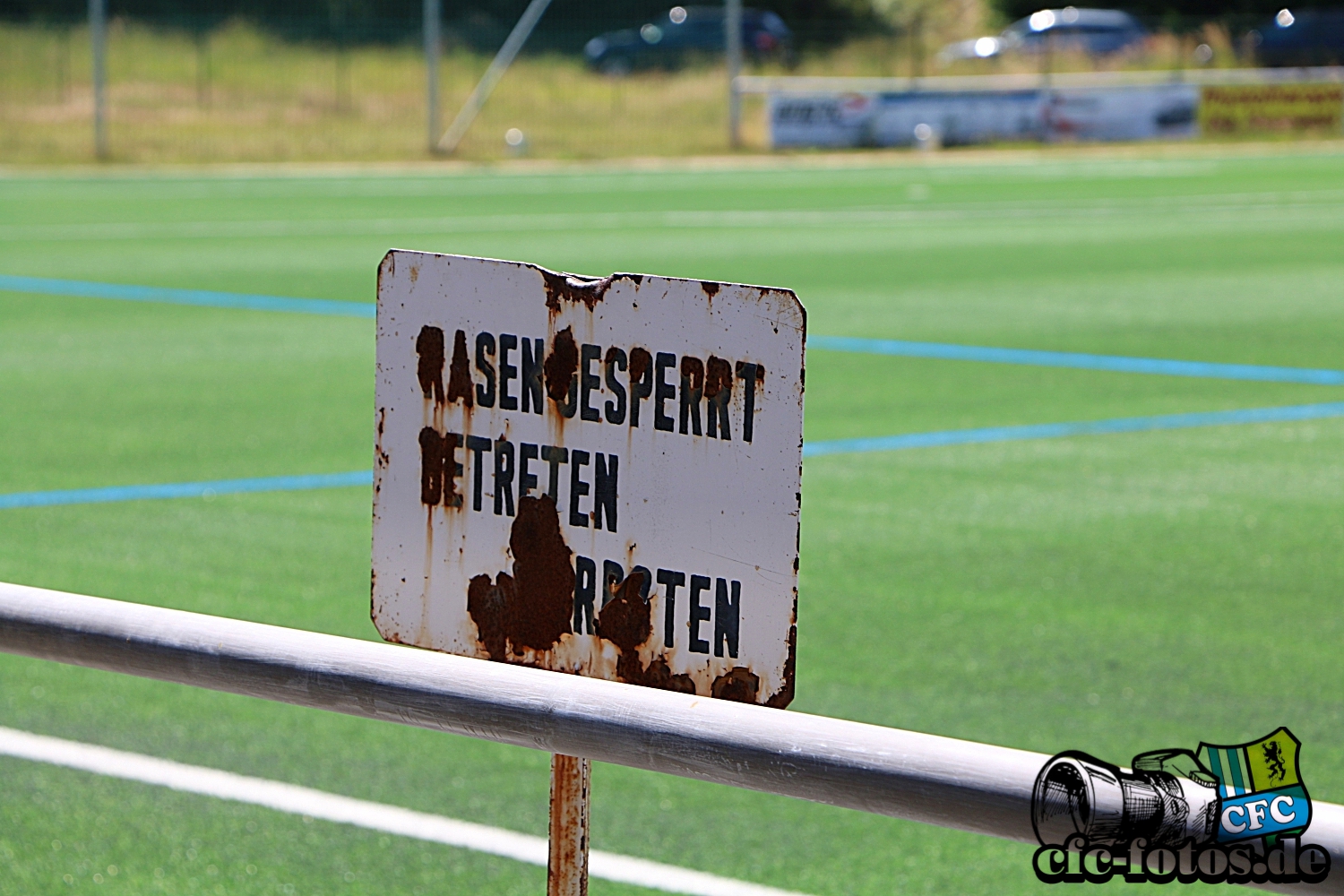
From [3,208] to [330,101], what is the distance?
18354 mm

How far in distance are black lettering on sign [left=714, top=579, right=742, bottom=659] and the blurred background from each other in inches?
1233

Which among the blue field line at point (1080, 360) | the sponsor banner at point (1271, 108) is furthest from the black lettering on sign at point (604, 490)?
the sponsor banner at point (1271, 108)

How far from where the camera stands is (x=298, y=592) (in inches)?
256

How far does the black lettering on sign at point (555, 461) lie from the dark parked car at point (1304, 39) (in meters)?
49.7

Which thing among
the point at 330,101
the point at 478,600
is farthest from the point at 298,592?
the point at 330,101

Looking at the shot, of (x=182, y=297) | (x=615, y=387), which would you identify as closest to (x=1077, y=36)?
(x=182, y=297)

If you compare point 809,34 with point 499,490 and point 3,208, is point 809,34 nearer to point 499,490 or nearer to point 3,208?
point 3,208

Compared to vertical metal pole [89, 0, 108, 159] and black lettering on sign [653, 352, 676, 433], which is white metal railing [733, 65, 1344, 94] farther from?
black lettering on sign [653, 352, 676, 433]

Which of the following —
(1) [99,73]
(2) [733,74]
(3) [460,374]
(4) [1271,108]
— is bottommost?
(3) [460,374]

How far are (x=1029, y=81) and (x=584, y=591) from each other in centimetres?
4330

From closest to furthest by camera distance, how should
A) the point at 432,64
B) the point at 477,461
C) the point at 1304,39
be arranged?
the point at 477,461
the point at 432,64
the point at 1304,39

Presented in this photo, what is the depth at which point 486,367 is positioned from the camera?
2.68 meters

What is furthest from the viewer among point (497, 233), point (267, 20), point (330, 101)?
point (267, 20)

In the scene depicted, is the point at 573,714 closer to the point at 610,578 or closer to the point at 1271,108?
the point at 610,578
